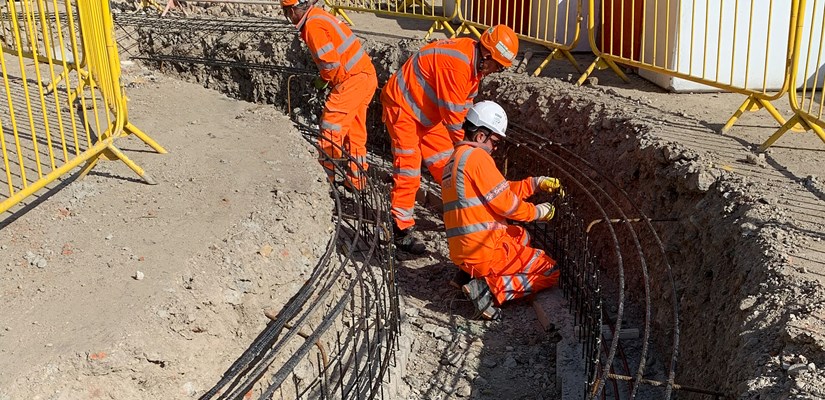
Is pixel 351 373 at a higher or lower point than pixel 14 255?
lower

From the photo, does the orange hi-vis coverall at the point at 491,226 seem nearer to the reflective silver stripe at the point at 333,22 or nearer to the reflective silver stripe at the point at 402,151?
the reflective silver stripe at the point at 402,151

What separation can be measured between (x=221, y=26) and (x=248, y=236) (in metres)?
6.67

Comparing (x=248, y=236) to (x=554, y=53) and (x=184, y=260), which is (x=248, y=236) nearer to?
A: (x=184, y=260)

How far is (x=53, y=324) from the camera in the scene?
4.23 meters

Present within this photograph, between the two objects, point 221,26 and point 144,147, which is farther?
point 221,26

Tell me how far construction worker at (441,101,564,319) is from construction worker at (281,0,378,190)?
1652mm

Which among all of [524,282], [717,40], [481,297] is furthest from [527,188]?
[717,40]

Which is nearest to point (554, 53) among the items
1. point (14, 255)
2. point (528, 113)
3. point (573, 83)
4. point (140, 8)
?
point (573, 83)

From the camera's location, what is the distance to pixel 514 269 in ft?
19.8

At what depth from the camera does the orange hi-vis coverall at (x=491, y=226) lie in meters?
5.64

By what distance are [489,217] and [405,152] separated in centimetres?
137

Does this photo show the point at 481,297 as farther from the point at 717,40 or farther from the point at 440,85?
the point at 717,40

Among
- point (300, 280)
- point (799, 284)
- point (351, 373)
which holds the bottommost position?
point (351, 373)

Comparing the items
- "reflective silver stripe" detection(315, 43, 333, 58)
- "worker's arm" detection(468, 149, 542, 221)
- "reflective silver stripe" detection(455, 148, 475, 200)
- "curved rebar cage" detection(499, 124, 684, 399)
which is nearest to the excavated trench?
"curved rebar cage" detection(499, 124, 684, 399)
